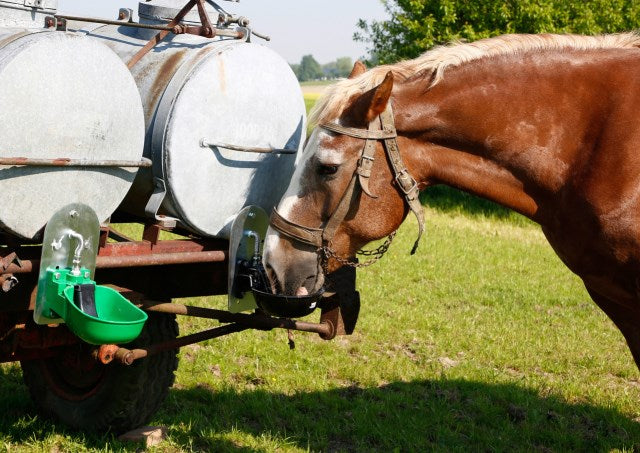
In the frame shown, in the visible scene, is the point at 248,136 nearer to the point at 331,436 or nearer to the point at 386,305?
the point at 331,436

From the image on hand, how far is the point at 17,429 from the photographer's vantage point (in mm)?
4152

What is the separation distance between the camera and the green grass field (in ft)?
14.0

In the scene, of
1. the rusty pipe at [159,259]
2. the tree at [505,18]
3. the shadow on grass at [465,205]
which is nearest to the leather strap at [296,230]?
the rusty pipe at [159,259]

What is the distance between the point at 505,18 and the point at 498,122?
51.1ft

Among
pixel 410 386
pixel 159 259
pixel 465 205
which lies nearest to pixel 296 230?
pixel 159 259

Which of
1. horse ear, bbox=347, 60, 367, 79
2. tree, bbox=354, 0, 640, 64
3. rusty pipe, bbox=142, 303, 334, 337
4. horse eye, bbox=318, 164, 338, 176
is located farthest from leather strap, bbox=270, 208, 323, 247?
tree, bbox=354, 0, 640, 64

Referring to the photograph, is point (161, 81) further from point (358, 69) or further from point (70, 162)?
point (358, 69)

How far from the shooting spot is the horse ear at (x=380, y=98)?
3029 mm

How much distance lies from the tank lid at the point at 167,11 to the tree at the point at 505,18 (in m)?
14.4

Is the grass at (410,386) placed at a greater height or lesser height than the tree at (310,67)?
greater

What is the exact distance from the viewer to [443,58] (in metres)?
3.32

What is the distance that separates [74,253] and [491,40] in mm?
1999

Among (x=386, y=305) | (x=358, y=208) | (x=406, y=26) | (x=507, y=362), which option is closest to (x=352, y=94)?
(x=358, y=208)

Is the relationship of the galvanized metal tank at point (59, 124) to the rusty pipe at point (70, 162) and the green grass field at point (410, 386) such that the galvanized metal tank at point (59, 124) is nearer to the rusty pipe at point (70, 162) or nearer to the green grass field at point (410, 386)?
the rusty pipe at point (70, 162)
